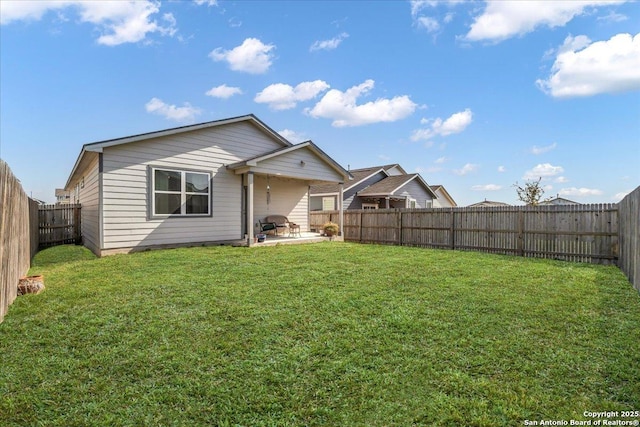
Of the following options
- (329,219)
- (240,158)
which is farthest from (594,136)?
(240,158)

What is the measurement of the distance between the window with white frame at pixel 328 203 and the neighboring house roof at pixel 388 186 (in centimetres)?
244

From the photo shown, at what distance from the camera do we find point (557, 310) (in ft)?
14.6

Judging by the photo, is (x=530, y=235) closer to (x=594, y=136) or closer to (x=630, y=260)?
(x=630, y=260)

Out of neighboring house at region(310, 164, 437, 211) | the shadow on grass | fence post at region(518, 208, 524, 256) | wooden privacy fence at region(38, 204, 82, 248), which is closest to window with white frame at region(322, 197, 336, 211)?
neighboring house at region(310, 164, 437, 211)

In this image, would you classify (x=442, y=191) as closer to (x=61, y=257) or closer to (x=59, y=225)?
(x=59, y=225)

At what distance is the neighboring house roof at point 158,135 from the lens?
8.91m

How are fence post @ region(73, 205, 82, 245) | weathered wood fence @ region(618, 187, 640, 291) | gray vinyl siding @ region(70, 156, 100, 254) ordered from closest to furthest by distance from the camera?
weathered wood fence @ region(618, 187, 640, 291)
gray vinyl siding @ region(70, 156, 100, 254)
fence post @ region(73, 205, 82, 245)

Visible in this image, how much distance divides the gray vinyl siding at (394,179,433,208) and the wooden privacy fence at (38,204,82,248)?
18372mm

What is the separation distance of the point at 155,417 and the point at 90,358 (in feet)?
4.45

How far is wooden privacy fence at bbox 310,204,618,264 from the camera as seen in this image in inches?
355

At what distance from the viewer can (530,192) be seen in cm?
2512

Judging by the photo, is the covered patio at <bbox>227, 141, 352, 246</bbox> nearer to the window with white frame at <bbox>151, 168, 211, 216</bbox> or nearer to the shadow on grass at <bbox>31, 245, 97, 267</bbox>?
the window with white frame at <bbox>151, 168, 211, 216</bbox>

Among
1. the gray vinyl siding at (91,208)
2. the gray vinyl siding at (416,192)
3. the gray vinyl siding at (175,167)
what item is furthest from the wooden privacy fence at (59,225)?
the gray vinyl siding at (416,192)

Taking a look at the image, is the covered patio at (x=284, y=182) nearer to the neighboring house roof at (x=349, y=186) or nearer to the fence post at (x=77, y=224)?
the neighboring house roof at (x=349, y=186)
